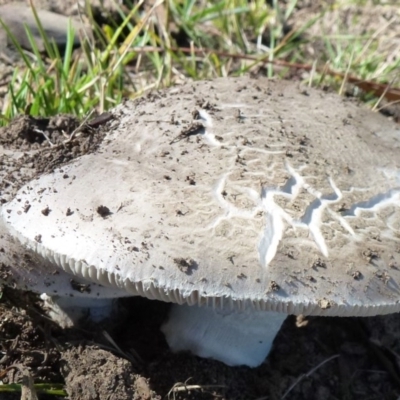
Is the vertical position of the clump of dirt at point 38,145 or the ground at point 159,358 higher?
the clump of dirt at point 38,145

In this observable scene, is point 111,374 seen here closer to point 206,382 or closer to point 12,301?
point 206,382

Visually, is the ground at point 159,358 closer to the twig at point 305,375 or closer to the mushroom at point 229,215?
the twig at point 305,375

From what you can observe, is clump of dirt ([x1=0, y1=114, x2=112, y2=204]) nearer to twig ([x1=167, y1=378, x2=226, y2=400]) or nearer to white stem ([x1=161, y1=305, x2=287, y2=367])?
white stem ([x1=161, y1=305, x2=287, y2=367])

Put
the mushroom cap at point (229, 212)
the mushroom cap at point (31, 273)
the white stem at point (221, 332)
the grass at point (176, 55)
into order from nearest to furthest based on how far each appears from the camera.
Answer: the mushroom cap at point (229, 212)
the mushroom cap at point (31, 273)
the white stem at point (221, 332)
the grass at point (176, 55)

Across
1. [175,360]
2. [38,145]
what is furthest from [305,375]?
[38,145]

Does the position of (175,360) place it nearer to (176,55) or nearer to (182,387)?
(182,387)

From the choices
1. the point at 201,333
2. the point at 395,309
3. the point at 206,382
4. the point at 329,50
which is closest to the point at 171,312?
the point at 201,333

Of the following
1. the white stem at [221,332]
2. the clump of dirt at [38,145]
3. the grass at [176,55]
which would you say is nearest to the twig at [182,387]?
the white stem at [221,332]
